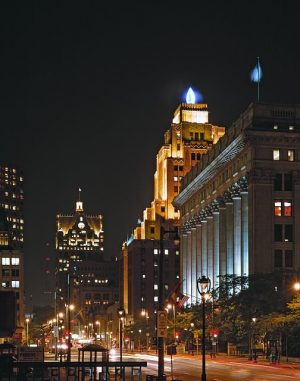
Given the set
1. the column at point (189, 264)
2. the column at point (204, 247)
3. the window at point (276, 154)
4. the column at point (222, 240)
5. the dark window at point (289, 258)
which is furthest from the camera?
the column at point (189, 264)

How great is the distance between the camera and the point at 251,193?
129625 mm

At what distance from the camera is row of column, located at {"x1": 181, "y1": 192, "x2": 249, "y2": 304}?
136750 millimetres

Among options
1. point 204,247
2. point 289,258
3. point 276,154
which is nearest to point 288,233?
point 289,258

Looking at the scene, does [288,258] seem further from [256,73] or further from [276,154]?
[256,73]

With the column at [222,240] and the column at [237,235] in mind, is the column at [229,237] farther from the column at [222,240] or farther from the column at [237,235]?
the column at [237,235]

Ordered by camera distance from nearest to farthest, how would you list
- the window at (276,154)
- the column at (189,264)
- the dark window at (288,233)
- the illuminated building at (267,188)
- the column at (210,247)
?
the illuminated building at (267,188) < the dark window at (288,233) < the window at (276,154) < the column at (210,247) < the column at (189,264)

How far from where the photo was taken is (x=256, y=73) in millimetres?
130375

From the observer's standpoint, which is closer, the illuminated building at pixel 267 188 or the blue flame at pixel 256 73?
the illuminated building at pixel 267 188

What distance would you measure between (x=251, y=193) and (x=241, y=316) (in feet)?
77.2

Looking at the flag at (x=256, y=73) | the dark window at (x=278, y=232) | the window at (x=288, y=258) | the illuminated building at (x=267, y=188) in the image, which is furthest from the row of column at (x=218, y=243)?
the flag at (x=256, y=73)

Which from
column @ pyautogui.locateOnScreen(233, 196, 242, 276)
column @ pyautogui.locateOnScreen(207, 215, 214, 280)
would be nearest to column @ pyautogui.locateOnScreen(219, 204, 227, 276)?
column @ pyautogui.locateOnScreen(207, 215, 214, 280)

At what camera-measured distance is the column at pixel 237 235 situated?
5446 inches

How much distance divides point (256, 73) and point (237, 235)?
27.0 metres

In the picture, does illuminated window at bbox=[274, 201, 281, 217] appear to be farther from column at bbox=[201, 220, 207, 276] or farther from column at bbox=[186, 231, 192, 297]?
column at bbox=[186, 231, 192, 297]
